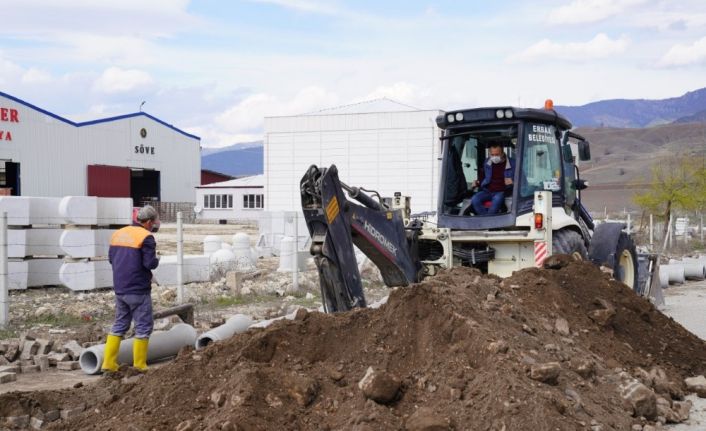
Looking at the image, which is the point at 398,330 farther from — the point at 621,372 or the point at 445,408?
the point at 621,372

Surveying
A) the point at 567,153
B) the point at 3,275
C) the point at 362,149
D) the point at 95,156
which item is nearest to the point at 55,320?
the point at 3,275

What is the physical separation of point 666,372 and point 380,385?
11.8 feet

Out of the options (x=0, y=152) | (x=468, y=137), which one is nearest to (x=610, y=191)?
(x=0, y=152)

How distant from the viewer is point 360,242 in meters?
9.06

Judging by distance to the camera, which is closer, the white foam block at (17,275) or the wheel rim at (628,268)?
the wheel rim at (628,268)

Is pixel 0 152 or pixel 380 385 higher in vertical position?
pixel 0 152

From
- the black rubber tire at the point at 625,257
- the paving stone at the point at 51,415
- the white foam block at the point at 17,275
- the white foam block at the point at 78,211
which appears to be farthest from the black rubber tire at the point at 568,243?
the white foam block at the point at 17,275

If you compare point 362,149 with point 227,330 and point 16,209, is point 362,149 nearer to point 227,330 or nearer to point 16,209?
point 16,209

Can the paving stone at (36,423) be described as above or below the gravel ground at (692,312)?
above

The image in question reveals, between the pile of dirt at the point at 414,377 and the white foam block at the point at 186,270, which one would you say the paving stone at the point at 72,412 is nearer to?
the pile of dirt at the point at 414,377

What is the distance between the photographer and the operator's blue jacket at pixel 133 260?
834 centimetres

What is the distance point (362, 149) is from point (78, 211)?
81.3 feet

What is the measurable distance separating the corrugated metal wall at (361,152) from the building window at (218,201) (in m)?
14.2

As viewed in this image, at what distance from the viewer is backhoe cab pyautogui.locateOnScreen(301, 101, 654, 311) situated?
9.55 meters
